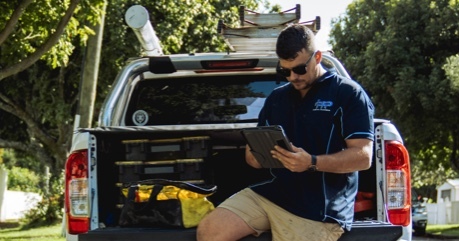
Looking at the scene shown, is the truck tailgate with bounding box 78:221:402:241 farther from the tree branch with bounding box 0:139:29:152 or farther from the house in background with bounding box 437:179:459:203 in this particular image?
the house in background with bounding box 437:179:459:203

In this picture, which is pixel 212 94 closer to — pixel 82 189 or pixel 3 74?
pixel 82 189

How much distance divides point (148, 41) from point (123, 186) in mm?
2296

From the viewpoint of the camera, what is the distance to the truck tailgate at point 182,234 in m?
5.04

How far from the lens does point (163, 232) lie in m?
5.21

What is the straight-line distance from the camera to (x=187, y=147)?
20.4ft

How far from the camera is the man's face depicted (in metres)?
4.70

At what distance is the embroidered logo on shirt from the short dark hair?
267 mm

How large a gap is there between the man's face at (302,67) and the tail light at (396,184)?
1.03 metres

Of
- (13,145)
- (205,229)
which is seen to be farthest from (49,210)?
(205,229)

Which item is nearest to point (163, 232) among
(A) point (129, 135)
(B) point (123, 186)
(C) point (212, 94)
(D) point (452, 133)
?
(B) point (123, 186)

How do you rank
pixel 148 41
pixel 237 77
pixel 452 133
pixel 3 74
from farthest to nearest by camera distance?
pixel 452 133, pixel 3 74, pixel 148 41, pixel 237 77

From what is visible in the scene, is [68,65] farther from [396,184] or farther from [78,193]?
[396,184]

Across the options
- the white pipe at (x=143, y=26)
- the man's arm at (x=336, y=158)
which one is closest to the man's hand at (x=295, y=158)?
the man's arm at (x=336, y=158)

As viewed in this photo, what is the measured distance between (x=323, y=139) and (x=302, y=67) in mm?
385
